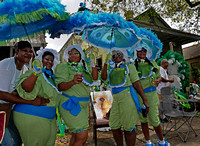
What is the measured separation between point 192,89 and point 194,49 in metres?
15.1

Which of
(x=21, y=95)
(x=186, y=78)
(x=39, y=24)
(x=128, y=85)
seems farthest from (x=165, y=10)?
(x=21, y=95)

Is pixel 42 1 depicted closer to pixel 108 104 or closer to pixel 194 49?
pixel 108 104

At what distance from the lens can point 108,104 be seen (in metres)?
5.02

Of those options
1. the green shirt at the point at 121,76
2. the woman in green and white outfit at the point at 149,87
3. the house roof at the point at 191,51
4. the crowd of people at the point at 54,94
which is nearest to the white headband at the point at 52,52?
the crowd of people at the point at 54,94

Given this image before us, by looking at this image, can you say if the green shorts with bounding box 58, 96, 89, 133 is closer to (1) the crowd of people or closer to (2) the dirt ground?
(1) the crowd of people

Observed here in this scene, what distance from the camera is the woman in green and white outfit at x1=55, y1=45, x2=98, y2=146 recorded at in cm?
191

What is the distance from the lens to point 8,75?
5.80ft

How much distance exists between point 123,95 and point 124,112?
0.27 metres

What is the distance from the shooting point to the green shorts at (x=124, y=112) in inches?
95.3

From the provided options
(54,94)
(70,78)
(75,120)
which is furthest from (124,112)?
(54,94)

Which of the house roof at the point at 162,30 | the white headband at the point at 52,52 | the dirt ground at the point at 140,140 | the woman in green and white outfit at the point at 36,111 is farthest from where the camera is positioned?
the house roof at the point at 162,30

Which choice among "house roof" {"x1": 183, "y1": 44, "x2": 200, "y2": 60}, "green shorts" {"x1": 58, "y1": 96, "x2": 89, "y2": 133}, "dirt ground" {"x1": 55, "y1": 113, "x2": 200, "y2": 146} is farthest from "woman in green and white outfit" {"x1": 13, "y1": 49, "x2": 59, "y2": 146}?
"house roof" {"x1": 183, "y1": 44, "x2": 200, "y2": 60}

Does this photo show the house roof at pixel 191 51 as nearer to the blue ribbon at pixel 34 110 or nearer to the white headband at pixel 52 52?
the white headband at pixel 52 52

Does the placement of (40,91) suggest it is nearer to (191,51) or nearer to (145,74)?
(145,74)
